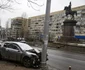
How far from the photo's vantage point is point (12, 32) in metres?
146

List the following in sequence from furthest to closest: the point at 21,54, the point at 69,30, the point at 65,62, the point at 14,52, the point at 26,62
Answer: the point at 69,30 < the point at 65,62 < the point at 14,52 < the point at 21,54 < the point at 26,62

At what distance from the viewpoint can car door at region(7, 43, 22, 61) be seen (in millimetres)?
12600

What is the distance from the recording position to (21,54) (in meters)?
12.3

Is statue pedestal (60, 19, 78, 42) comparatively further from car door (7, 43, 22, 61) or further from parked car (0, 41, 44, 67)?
car door (7, 43, 22, 61)

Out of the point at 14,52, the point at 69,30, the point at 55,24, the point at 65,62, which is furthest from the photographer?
the point at 55,24

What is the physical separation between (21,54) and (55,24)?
118460 mm

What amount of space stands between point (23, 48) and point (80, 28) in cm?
9262

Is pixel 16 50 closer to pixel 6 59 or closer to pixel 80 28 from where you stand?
pixel 6 59

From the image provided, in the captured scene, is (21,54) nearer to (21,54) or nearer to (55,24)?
(21,54)

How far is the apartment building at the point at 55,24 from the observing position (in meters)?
102

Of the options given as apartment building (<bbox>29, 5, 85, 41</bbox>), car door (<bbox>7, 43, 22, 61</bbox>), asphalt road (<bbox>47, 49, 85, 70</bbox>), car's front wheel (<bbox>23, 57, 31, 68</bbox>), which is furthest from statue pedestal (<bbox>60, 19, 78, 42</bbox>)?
apartment building (<bbox>29, 5, 85, 41</bbox>)

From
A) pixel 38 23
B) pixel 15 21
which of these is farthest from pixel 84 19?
pixel 15 21

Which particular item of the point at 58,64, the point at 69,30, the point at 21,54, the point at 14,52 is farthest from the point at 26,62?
the point at 69,30

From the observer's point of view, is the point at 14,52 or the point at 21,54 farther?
the point at 14,52
